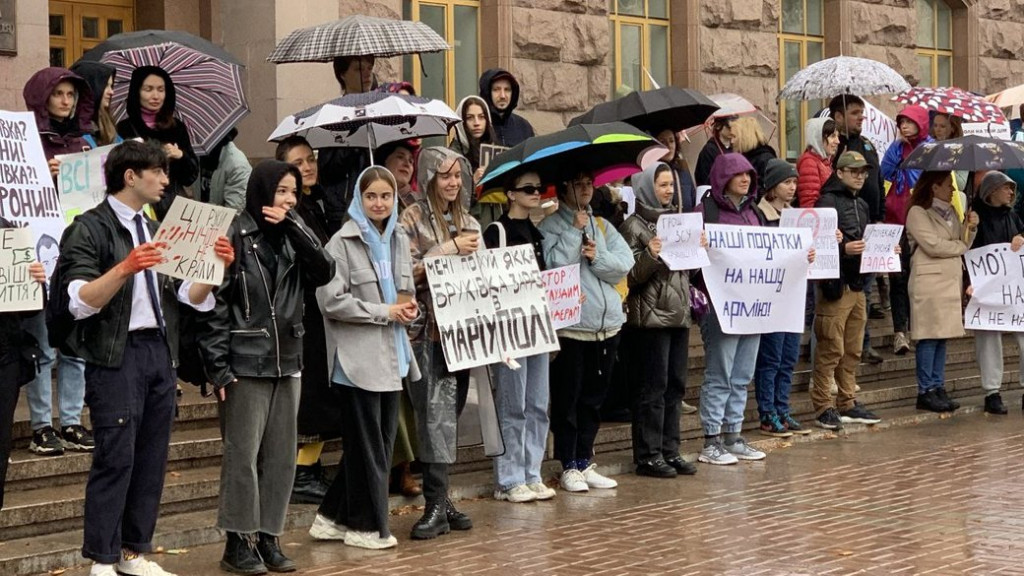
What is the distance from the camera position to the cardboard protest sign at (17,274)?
319 inches

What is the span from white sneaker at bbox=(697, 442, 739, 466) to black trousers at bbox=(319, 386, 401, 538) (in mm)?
3564

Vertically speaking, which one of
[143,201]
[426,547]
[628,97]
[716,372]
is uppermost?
[628,97]

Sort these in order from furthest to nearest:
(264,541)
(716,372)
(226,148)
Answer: (716,372) → (226,148) → (264,541)

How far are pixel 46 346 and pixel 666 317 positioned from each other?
4.02 meters

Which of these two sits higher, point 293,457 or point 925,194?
point 925,194

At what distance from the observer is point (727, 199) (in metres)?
12.3

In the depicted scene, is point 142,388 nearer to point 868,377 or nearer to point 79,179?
point 79,179

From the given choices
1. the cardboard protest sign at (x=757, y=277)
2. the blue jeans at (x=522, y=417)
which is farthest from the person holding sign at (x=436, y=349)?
the cardboard protest sign at (x=757, y=277)

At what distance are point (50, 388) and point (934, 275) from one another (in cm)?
797

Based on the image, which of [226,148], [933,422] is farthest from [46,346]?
[933,422]

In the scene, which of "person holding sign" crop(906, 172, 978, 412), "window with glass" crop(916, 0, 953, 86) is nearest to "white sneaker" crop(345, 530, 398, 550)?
"person holding sign" crop(906, 172, 978, 412)

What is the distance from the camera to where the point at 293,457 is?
341 inches

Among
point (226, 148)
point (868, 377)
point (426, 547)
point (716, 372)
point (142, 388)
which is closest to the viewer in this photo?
point (142, 388)

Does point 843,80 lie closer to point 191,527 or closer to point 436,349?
point 436,349
